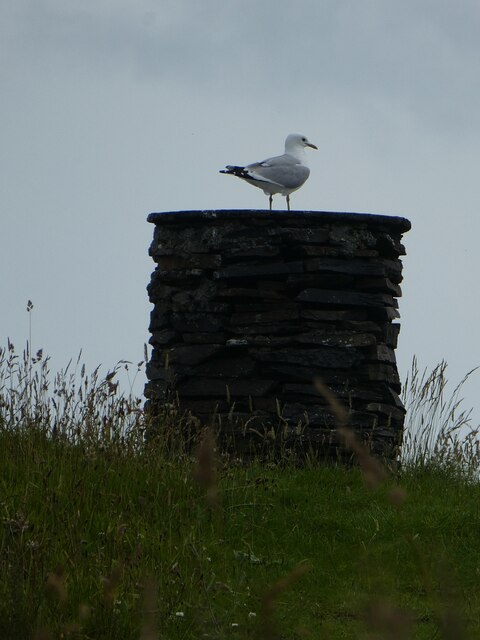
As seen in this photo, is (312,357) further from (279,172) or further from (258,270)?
(279,172)

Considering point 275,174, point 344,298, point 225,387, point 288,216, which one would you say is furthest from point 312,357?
point 275,174

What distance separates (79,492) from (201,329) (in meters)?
3.04

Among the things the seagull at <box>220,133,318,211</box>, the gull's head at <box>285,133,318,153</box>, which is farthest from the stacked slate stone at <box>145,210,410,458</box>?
the gull's head at <box>285,133,318,153</box>

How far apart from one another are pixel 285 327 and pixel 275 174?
2.02 m

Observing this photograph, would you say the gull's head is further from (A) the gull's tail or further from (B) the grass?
(B) the grass

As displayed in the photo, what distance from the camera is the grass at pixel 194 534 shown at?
4.04m

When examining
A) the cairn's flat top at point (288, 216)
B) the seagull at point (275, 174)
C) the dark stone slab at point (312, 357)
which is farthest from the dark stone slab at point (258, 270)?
the seagull at point (275, 174)

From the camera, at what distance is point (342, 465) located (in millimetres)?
7508

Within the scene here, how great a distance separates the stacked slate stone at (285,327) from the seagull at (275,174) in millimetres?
1206

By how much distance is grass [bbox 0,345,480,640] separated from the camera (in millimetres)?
4039

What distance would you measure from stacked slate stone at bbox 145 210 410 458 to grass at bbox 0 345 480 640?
54cm

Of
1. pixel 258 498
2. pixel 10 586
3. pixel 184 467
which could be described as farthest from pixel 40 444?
pixel 10 586

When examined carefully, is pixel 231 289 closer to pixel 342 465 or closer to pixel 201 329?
pixel 201 329

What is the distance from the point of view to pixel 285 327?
7.80 metres
